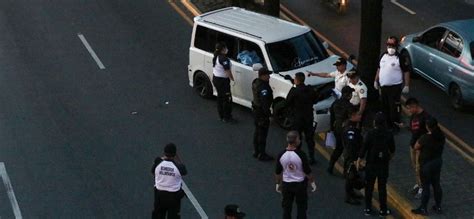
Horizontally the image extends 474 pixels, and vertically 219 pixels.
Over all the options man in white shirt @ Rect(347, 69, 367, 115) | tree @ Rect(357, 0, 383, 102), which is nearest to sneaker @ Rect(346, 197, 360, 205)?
man in white shirt @ Rect(347, 69, 367, 115)

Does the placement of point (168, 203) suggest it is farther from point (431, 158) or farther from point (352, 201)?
point (431, 158)

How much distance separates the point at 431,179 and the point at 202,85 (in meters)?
6.99

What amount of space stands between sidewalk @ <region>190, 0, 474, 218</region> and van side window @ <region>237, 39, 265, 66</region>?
2138 millimetres

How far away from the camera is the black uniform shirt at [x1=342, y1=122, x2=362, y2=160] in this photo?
14.0 m

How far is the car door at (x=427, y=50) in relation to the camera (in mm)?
19844

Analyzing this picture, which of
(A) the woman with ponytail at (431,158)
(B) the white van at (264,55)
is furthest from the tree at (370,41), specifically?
(A) the woman with ponytail at (431,158)

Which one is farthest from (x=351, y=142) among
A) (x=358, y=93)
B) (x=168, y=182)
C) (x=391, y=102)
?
(x=391, y=102)

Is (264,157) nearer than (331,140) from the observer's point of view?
No

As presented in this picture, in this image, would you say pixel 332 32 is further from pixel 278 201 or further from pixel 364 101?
pixel 278 201

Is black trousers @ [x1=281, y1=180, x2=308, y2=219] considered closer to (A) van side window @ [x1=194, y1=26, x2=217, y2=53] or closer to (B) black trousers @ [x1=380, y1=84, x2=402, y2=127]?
(B) black trousers @ [x1=380, y1=84, x2=402, y2=127]

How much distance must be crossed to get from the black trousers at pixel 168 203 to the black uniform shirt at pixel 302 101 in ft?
10.6

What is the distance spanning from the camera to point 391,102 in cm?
1723

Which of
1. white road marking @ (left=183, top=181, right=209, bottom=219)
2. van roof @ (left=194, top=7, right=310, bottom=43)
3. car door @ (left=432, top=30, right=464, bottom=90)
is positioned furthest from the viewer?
car door @ (left=432, top=30, right=464, bottom=90)

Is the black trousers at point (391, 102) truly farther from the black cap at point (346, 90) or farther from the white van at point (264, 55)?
the black cap at point (346, 90)
